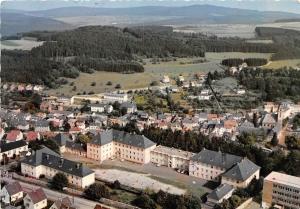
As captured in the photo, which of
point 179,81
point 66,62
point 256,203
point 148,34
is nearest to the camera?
point 256,203

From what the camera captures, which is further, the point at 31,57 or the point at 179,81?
the point at 31,57

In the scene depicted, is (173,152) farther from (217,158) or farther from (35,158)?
(35,158)

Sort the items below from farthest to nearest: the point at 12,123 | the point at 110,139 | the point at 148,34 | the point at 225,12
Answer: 1. the point at 225,12
2. the point at 148,34
3. the point at 12,123
4. the point at 110,139

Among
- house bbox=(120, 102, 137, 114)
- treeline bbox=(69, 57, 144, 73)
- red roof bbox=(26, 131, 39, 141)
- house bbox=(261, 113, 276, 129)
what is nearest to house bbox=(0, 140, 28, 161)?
red roof bbox=(26, 131, 39, 141)

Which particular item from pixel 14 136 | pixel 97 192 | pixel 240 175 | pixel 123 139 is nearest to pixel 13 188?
pixel 97 192

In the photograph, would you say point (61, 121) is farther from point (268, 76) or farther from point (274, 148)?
point (268, 76)

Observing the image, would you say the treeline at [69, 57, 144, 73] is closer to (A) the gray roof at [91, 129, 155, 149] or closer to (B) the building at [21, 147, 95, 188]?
(A) the gray roof at [91, 129, 155, 149]

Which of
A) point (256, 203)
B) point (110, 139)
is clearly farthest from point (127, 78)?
point (256, 203)
